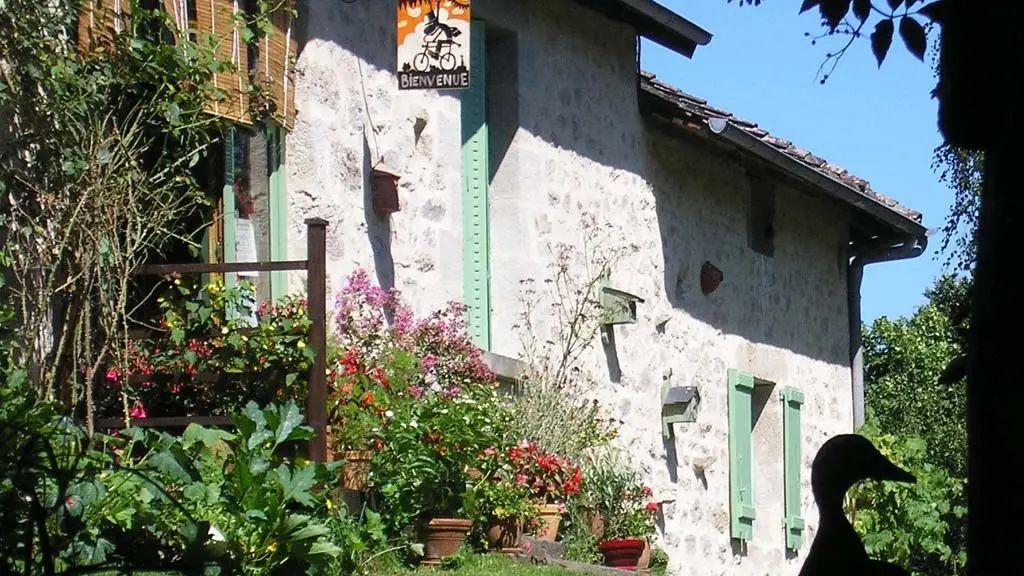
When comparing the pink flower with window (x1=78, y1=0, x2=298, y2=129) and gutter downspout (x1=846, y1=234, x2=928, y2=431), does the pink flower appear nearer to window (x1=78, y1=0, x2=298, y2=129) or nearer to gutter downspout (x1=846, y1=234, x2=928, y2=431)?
window (x1=78, y1=0, x2=298, y2=129)

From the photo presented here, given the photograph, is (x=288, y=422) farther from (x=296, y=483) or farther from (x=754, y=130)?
(x=754, y=130)

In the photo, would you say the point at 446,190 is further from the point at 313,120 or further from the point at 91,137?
the point at 91,137

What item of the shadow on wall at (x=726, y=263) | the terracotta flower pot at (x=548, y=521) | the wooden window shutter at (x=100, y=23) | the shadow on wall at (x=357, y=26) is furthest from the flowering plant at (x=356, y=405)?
the shadow on wall at (x=726, y=263)

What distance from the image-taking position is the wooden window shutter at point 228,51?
786 centimetres

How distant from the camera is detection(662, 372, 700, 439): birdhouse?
11.9 m

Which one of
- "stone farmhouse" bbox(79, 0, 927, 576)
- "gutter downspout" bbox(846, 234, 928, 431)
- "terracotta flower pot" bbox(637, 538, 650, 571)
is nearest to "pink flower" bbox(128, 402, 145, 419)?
"stone farmhouse" bbox(79, 0, 927, 576)

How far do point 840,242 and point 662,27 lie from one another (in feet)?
12.0

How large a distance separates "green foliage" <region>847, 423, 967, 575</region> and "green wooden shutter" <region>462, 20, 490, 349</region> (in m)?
4.22

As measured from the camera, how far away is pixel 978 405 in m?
2.76

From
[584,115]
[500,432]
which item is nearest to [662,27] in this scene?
[584,115]

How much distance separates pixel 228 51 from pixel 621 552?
3.51 metres

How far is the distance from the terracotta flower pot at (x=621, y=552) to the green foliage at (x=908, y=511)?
3.79 m

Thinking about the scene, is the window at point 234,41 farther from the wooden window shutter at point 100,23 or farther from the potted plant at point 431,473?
the potted plant at point 431,473

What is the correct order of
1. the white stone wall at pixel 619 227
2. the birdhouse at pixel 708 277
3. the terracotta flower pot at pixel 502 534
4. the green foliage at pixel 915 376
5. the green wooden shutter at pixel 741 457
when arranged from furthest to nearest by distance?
the green foliage at pixel 915 376, the green wooden shutter at pixel 741 457, the birdhouse at pixel 708 277, the white stone wall at pixel 619 227, the terracotta flower pot at pixel 502 534
